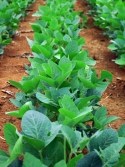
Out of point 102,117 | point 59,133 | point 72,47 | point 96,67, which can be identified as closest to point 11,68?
point 96,67

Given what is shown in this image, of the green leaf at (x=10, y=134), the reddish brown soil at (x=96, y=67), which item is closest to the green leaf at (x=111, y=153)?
the green leaf at (x=10, y=134)

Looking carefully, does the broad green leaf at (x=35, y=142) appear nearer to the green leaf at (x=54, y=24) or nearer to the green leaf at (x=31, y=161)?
the green leaf at (x=31, y=161)

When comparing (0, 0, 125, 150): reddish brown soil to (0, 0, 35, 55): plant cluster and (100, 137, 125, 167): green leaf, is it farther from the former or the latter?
(100, 137, 125, 167): green leaf

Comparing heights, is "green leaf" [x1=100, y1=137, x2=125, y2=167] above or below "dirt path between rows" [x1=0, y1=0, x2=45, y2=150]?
above

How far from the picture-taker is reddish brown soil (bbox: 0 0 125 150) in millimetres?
3146

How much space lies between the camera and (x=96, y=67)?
4371 mm

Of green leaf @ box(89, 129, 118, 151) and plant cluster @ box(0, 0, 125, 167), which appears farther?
green leaf @ box(89, 129, 118, 151)

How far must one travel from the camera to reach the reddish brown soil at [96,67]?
3146mm

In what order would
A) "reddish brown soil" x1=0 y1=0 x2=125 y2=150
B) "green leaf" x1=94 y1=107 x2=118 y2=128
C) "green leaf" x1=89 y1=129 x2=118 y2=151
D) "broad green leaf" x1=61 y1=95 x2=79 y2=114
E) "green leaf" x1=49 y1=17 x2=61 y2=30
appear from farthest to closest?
1. "green leaf" x1=49 y1=17 x2=61 y2=30
2. "reddish brown soil" x1=0 y1=0 x2=125 y2=150
3. "green leaf" x1=94 y1=107 x2=118 y2=128
4. "broad green leaf" x1=61 y1=95 x2=79 y2=114
5. "green leaf" x1=89 y1=129 x2=118 y2=151

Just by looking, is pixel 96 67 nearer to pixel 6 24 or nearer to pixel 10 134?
pixel 6 24

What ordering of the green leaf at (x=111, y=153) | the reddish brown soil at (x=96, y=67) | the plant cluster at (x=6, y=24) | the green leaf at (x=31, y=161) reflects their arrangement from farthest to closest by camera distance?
1. the plant cluster at (x=6, y=24)
2. the reddish brown soil at (x=96, y=67)
3. the green leaf at (x=111, y=153)
4. the green leaf at (x=31, y=161)

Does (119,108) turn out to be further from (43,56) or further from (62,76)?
(62,76)

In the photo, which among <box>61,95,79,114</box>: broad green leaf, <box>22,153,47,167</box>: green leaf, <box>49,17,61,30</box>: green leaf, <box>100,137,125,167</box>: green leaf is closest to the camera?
<box>22,153,47,167</box>: green leaf

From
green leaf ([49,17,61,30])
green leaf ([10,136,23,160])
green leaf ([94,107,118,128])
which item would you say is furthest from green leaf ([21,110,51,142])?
green leaf ([49,17,61,30])
